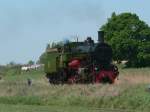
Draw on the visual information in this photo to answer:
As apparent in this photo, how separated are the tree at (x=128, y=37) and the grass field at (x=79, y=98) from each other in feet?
142

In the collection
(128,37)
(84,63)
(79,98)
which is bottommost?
(79,98)

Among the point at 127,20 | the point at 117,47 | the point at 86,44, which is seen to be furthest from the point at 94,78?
the point at 127,20

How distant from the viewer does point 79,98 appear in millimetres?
29047

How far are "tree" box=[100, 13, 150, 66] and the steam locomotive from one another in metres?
37.3

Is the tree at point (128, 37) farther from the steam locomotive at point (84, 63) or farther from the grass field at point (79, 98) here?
the grass field at point (79, 98)

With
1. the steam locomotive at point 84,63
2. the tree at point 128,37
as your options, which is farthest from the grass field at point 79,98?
the tree at point 128,37

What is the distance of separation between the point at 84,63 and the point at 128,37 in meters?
48.4

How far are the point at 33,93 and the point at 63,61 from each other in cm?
576

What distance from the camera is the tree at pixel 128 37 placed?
80713 millimetres

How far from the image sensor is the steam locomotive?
36875 mm

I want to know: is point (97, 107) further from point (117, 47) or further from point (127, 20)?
point (127, 20)

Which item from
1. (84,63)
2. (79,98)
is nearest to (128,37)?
(84,63)

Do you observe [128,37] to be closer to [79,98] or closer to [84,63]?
[84,63]

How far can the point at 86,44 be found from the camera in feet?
127
